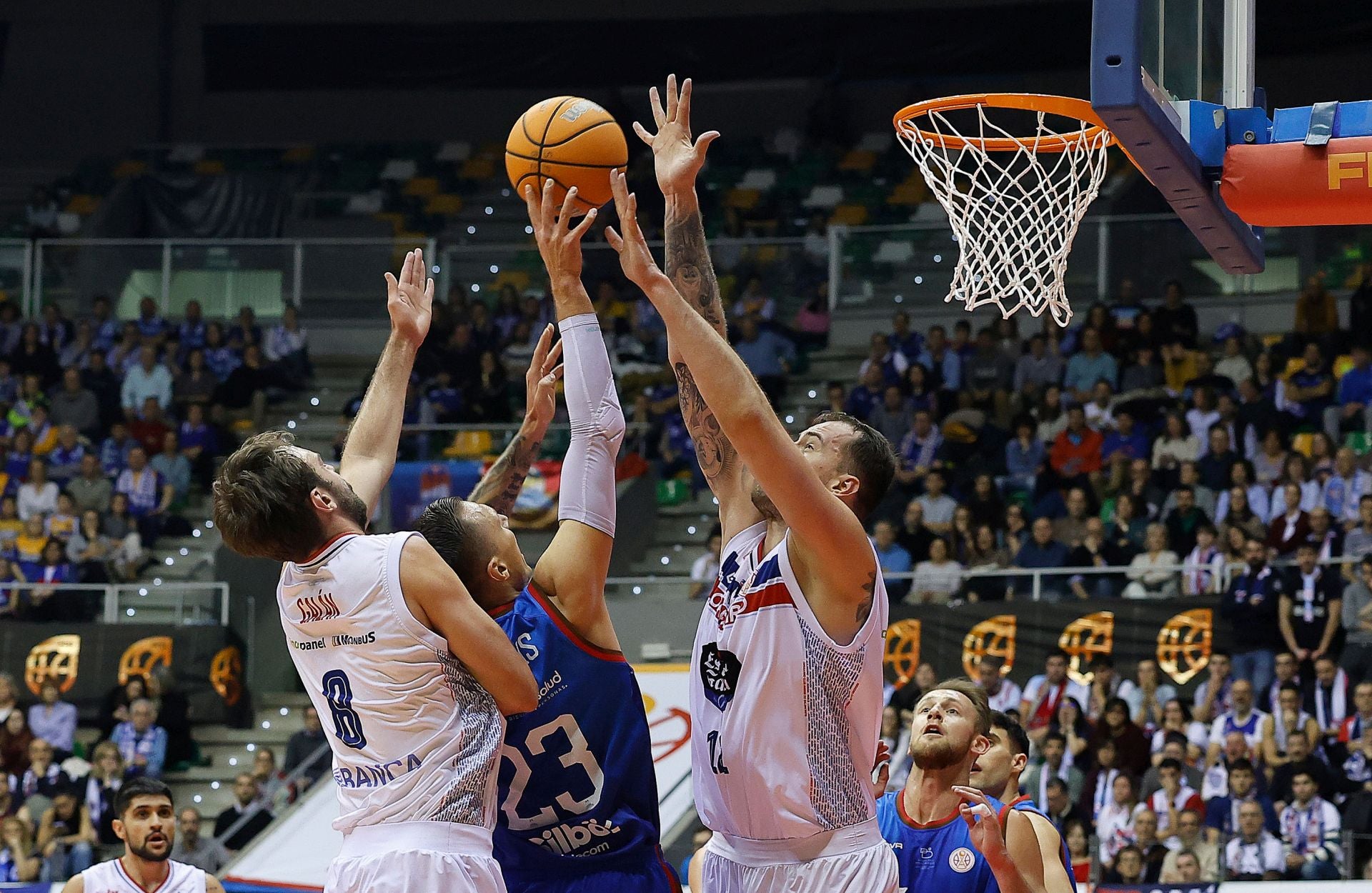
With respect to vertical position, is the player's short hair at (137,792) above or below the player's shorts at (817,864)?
below

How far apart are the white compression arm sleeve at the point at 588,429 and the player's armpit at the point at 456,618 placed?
18.2 inches

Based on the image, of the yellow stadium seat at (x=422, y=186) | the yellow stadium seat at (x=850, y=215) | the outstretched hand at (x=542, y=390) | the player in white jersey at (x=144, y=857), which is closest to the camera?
the outstretched hand at (x=542, y=390)

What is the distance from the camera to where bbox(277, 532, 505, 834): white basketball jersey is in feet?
12.5

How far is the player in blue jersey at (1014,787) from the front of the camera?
4984 mm

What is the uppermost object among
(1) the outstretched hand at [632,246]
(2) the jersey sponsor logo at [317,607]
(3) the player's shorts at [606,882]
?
(1) the outstretched hand at [632,246]

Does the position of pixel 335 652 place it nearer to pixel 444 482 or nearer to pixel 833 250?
pixel 444 482

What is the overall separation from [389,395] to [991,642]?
339 inches

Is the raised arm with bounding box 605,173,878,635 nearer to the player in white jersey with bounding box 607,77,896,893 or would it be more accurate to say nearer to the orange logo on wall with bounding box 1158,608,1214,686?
the player in white jersey with bounding box 607,77,896,893

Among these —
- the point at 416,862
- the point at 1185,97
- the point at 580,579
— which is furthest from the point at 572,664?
the point at 1185,97

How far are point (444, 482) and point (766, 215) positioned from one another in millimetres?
6022

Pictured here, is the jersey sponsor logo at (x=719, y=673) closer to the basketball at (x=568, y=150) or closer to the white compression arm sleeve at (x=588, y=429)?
the white compression arm sleeve at (x=588, y=429)

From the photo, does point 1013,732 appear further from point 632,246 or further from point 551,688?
point 632,246

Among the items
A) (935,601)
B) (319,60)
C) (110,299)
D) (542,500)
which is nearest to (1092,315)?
(935,601)

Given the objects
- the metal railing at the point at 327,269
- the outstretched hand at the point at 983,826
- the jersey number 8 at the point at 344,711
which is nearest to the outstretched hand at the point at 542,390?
the jersey number 8 at the point at 344,711
